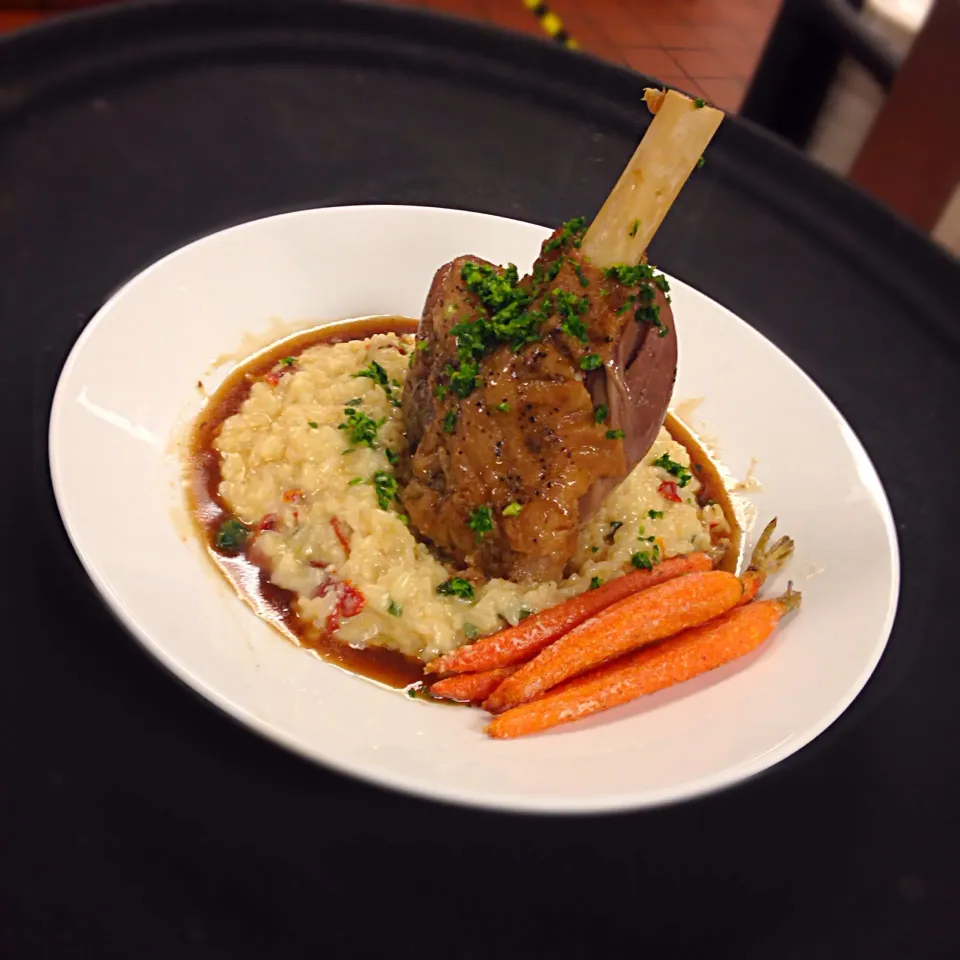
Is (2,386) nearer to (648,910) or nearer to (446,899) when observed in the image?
(446,899)

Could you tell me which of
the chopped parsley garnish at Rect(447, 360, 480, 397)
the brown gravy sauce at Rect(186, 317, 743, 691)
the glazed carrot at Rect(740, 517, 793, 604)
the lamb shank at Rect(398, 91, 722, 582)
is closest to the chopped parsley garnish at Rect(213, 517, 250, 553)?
the brown gravy sauce at Rect(186, 317, 743, 691)

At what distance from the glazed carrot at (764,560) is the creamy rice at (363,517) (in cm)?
25

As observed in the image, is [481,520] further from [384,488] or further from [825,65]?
[825,65]

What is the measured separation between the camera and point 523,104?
509 cm

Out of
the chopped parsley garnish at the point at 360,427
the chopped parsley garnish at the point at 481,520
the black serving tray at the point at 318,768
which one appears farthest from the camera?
the chopped parsley garnish at the point at 360,427

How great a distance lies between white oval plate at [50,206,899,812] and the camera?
229 cm

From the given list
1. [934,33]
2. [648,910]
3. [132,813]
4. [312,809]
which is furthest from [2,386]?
[934,33]

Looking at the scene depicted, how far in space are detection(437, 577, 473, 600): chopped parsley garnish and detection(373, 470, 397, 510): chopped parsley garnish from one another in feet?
1.21

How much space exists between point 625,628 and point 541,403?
2.63 ft

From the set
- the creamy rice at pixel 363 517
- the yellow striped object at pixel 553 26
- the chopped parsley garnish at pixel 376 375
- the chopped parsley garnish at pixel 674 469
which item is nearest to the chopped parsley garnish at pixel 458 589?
the creamy rice at pixel 363 517

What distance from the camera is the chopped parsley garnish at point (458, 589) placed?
9.96 ft

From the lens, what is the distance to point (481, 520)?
117 inches

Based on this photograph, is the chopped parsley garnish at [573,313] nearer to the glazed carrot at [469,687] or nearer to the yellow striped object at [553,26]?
the glazed carrot at [469,687]

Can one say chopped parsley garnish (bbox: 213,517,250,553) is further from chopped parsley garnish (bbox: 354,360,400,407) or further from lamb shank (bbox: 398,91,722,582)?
chopped parsley garnish (bbox: 354,360,400,407)
